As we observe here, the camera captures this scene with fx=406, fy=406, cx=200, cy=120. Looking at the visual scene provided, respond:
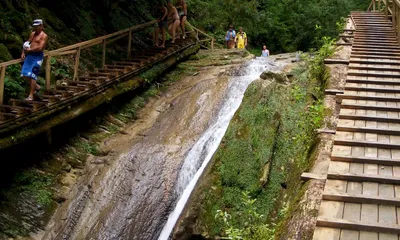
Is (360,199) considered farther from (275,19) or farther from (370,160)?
(275,19)

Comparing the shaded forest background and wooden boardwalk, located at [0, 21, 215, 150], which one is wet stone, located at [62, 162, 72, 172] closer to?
wooden boardwalk, located at [0, 21, 215, 150]

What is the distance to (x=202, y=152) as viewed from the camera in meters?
9.43

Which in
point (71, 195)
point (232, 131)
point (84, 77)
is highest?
point (84, 77)

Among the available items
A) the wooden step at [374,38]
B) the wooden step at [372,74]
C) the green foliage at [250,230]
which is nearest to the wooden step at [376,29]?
the wooden step at [374,38]

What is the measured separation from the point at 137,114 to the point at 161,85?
1906mm

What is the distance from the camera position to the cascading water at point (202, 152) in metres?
8.26

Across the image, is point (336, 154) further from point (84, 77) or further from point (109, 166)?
point (84, 77)

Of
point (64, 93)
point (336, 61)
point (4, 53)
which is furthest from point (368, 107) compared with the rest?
point (4, 53)

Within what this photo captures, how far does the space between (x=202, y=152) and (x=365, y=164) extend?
15.7 ft

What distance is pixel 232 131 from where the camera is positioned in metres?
9.07

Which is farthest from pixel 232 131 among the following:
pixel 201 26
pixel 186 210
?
pixel 201 26

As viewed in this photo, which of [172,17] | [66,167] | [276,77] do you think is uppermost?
[172,17]

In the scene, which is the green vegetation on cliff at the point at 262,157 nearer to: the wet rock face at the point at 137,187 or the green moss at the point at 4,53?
the wet rock face at the point at 137,187

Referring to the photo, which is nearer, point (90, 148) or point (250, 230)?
point (250, 230)
